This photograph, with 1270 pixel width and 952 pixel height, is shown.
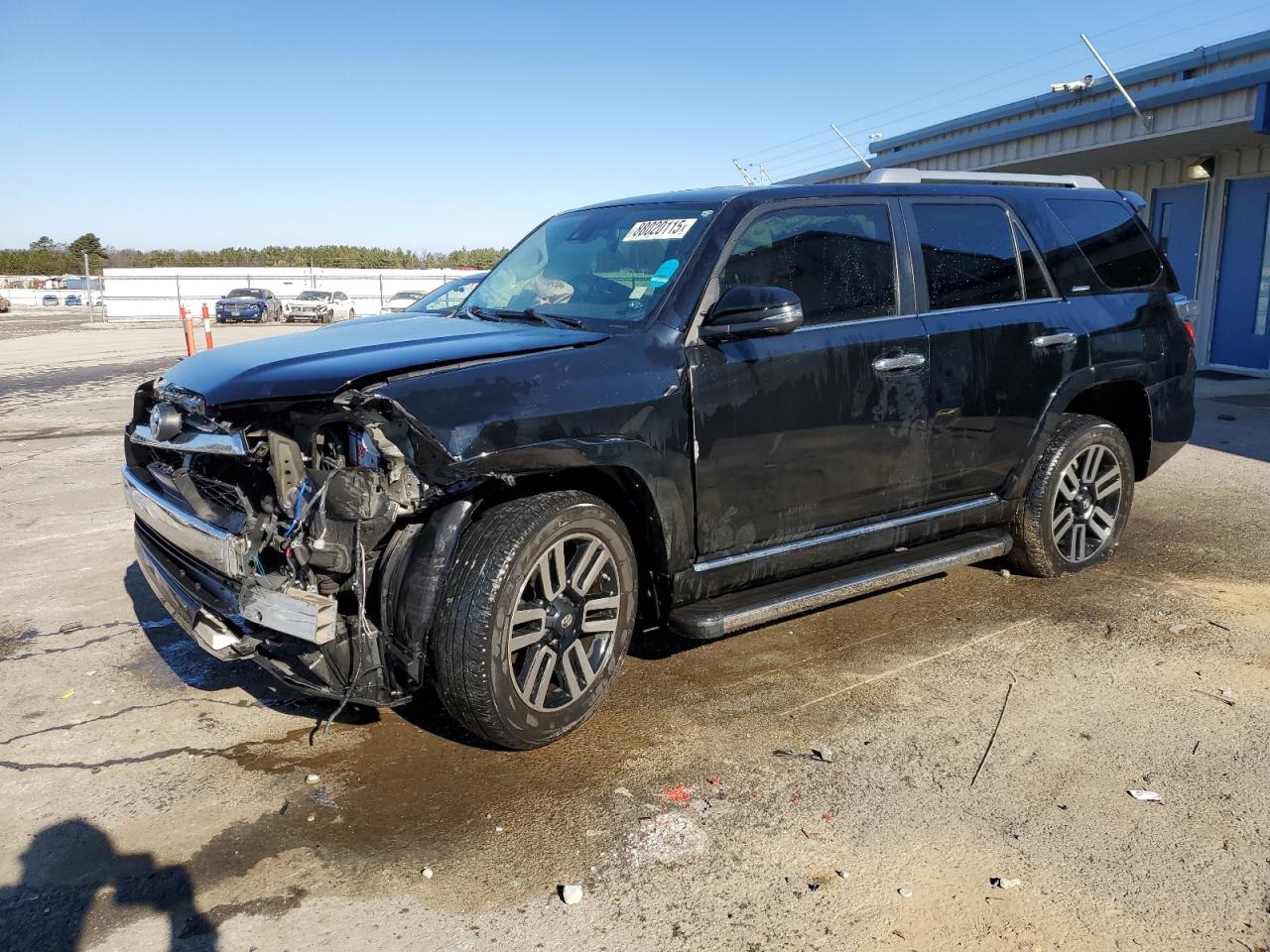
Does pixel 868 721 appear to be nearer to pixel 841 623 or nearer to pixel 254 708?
pixel 841 623

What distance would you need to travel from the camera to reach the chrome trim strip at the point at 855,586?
3.73m

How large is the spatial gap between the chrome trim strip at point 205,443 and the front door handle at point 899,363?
2539mm

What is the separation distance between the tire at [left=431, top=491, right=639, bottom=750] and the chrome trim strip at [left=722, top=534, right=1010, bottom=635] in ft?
1.48

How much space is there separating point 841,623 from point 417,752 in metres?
2.20

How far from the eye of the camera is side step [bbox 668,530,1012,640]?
3.67 metres

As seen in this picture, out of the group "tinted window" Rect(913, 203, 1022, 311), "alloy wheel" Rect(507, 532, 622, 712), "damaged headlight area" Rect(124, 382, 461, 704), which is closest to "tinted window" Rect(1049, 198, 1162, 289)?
"tinted window" Rect(913, 203, 1022, 311)

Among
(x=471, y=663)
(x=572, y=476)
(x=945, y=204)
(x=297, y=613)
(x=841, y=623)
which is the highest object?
(x=945, y=204)

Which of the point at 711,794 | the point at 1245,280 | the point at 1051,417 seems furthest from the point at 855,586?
the point at 1245,280

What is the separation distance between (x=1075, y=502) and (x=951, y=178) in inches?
71.4

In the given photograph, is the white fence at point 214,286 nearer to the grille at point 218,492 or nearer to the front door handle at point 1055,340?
the front door handle at point 1055,340

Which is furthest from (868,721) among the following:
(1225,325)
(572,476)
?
(1225,325)

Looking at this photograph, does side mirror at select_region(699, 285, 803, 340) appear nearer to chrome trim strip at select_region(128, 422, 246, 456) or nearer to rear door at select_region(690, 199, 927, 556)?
rear door at select_region(690, 199, 927, 556)

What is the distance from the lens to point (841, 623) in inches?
189

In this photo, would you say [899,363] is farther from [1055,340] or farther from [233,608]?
[233,608]
